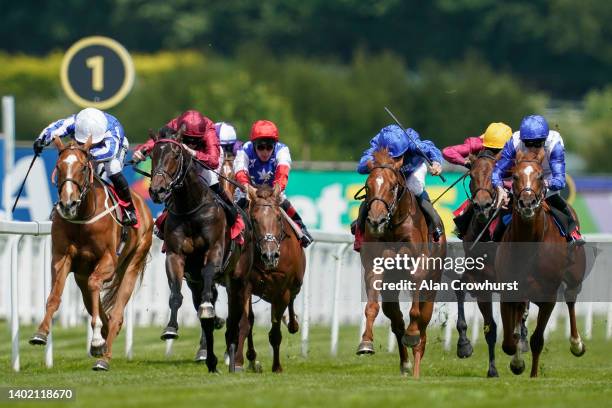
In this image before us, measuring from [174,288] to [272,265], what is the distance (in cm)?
98

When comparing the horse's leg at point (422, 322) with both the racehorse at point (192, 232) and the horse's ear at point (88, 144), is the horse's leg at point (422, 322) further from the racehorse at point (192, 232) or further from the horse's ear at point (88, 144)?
the horse's ear at point (88, 144)

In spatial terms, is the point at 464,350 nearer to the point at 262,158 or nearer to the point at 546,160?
the point at 546,160

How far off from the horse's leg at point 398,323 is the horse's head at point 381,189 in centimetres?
80

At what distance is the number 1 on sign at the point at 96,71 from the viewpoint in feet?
66.4

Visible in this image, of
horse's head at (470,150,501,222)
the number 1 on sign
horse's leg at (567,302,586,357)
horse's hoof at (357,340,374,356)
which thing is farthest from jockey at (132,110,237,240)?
the number 1 on sign

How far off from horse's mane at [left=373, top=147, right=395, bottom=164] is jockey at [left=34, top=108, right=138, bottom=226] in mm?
2266

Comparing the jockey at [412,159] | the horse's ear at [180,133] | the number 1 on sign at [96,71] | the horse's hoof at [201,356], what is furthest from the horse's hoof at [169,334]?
the number 1 on sign at [96,71]

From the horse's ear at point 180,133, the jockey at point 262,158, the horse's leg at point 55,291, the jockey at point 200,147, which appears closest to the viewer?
the horse's leg at point 55,291

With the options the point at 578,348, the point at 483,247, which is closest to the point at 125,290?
the point at 483,247

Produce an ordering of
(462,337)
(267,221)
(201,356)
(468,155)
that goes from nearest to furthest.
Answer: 1. (267,221)
2. (462,337)
3. (201,356)
4. (468,155)

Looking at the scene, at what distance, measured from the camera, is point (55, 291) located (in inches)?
537

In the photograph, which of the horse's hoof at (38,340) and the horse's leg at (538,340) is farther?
the horse's leg at (538,340)

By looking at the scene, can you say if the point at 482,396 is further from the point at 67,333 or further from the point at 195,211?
the point at 67,333

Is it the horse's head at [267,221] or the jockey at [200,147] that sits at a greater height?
the jockey at [200,147]
